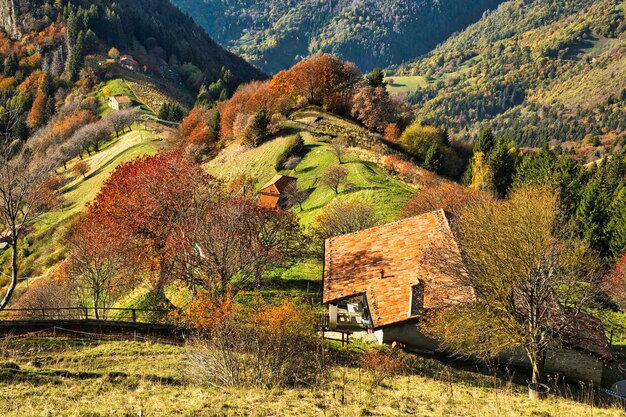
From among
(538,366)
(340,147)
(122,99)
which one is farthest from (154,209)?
(122,99)

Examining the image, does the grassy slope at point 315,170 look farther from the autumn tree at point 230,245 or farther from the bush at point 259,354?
the bush at point 259,354

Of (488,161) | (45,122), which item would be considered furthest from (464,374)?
(45,122)

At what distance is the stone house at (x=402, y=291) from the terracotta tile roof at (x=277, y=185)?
28415 mm

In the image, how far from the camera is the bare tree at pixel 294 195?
199 ft

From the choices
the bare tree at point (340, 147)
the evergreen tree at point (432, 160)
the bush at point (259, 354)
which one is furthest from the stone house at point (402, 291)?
the evergreen tree at point (432, 160)

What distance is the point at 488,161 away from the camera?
79.2 meters

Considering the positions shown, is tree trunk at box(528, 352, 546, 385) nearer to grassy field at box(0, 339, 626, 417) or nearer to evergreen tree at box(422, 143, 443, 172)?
grassy field at box(0, 339, 626, 417)

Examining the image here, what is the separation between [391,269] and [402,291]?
249 centimetres

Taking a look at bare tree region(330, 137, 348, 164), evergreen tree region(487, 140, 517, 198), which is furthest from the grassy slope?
evergreen tree region(487, 140, 517, 198)

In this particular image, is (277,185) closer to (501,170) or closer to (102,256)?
(102,256)

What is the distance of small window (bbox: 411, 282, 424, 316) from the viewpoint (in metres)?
25.6

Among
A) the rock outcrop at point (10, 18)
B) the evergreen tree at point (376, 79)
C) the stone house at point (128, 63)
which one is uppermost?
the rock outcrop at point (10, 18)

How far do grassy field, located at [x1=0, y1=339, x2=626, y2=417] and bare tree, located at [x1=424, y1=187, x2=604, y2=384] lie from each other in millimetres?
2291

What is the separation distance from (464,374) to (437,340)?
253 centimetres
